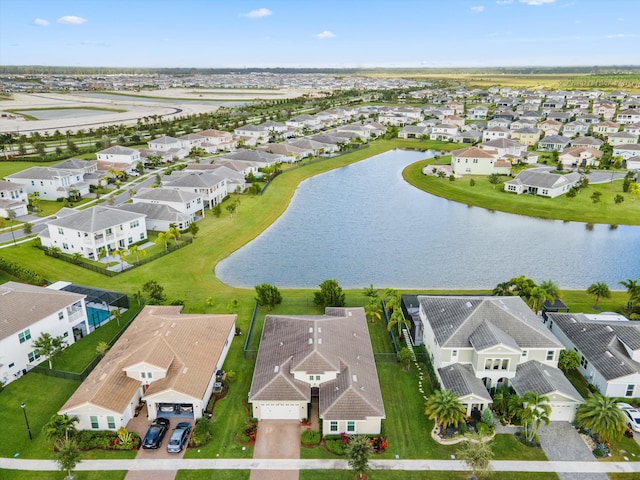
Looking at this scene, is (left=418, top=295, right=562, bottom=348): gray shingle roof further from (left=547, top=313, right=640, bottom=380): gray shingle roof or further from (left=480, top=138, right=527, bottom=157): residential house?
(left=480, top=138, right=527, bottom=157): residential house

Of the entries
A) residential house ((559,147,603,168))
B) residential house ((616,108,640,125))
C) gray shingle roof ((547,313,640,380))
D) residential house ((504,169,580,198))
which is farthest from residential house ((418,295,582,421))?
residential house ((616,108,640,125))

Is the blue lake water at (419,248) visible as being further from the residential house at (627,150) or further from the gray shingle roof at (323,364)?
the residential house at (627,150)

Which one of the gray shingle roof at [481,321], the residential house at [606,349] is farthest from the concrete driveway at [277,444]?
the residential house at [606,349]

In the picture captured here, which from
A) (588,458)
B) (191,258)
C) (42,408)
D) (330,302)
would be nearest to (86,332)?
(42,408)

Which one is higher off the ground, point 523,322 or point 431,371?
point 523,322

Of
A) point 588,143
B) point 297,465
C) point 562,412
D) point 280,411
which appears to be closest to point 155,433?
point 280,411

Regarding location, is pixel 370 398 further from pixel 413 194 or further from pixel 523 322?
pixel 413 194

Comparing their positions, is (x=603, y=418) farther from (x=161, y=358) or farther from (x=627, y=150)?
(x=627, y=150)
